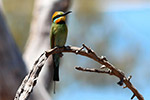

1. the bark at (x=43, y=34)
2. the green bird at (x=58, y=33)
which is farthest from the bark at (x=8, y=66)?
the green bird at (x=58, y=33)

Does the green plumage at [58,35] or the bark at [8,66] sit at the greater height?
the green plumage at [58,35]

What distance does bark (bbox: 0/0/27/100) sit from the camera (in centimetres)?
169

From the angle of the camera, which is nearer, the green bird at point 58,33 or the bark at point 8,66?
the green bird at point 58,33

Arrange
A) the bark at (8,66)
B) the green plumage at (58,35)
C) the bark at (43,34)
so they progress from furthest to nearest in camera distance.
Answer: the bark at (43,34) < the bark at (8,66) < the green plumage at (58,35)

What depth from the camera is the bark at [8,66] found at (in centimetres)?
169

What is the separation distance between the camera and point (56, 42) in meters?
1.07

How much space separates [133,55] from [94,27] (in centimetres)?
86

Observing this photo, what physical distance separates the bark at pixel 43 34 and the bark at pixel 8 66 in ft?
0.81

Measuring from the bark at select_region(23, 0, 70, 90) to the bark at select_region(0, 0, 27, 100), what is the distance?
0.25 m

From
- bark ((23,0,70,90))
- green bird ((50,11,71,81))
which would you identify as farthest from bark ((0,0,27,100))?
green bird ((50,11,71,81))

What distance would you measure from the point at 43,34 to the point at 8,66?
0.50m

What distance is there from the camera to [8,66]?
5.61 ft

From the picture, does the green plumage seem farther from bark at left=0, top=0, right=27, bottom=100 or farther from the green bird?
bark at left=0, top=0, right=27, bottom=100

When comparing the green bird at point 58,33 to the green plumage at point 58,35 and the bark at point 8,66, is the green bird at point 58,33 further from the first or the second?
the bark at point 8,66
